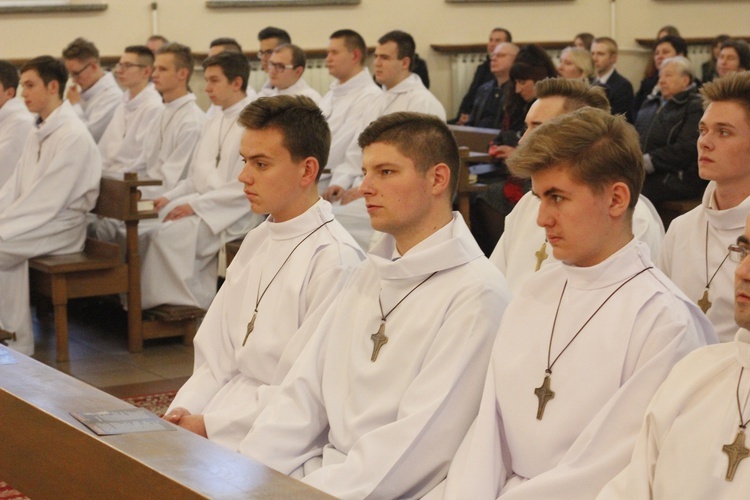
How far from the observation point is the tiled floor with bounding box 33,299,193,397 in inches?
238

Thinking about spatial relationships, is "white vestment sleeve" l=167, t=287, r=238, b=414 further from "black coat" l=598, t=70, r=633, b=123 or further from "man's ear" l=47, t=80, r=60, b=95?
"black coat" l=598, t=70, r=633, b=123

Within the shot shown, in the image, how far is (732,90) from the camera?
140 inches

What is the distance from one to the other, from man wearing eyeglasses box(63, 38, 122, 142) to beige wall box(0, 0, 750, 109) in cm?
216

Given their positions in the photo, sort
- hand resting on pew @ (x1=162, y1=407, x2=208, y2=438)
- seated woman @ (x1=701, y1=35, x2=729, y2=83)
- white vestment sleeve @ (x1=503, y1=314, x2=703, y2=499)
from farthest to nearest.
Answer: seated woman @ (x1=701, y1=35, x2=729, y2=83), hand resting on pew @ (x1=162, y1=407, x2=208, y2=438), white vestment sleeve @ (x1=503, y1=314, x2=703, y2=499)

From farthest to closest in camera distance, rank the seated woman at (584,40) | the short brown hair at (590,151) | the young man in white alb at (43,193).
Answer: the seated woman at (584,40), the young man in white alb at (43,193), the short brown hair at (590,151)

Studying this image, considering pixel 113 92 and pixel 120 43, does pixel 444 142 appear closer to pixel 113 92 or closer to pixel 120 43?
pixel 113 92

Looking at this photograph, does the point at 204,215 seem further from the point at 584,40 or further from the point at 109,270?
the point at 584,40

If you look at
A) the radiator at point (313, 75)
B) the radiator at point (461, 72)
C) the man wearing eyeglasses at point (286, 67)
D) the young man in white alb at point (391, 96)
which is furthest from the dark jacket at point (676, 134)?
the radiator at point (313, 75)

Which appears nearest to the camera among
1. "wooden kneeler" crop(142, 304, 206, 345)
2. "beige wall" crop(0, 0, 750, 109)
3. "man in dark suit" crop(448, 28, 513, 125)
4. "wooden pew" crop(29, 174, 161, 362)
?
"wooden pew" crop(29, 174, 161, 362)

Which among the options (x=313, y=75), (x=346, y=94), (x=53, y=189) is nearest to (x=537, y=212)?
(x=53, y=189)

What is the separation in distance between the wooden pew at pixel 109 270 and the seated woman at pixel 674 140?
3295mm

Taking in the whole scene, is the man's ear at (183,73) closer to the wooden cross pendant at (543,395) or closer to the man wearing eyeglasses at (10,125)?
the man wearing eyeglasses at (10,125)

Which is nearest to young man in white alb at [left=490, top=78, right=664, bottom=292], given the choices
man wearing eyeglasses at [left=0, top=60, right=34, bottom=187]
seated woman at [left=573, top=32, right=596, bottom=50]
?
man wearing eyeglasses at [left=0, top=60, right=34, bottom=187]

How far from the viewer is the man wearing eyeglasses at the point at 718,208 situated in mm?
3547
